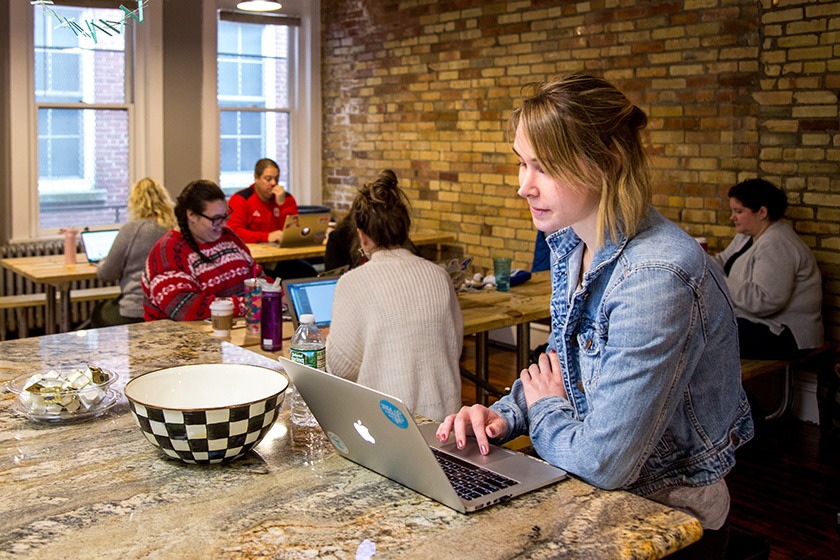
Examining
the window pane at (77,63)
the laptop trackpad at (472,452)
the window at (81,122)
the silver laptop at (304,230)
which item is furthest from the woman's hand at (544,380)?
the window at (81,122)

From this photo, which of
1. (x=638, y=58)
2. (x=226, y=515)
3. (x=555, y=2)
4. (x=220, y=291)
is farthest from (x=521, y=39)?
(x=226, y=515)

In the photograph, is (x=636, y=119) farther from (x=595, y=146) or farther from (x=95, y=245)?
(x=95, y=245)

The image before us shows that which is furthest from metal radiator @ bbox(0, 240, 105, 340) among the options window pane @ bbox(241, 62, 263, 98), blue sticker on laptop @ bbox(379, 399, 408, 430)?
blue sticker on laptop @ bbox(379, 399, 408, 430)

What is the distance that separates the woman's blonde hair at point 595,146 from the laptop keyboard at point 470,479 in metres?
0.45

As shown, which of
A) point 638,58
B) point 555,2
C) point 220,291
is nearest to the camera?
point 220,291

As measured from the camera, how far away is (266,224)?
7465mm

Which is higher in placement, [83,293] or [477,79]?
[477,79]

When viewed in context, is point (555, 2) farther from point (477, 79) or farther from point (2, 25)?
point (2, 25)

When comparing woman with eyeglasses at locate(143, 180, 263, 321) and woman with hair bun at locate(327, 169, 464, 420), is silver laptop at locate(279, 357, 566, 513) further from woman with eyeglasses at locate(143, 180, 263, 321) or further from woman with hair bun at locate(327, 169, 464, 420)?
woman with eyeglasses at locate(143, 180, 263, 321)

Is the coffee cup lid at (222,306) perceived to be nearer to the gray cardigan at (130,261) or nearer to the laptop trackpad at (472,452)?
the gray cardigan at (130,261)

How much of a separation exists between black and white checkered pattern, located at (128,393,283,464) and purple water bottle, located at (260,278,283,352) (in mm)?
1709

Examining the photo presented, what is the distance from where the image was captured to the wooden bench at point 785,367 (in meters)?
4.92

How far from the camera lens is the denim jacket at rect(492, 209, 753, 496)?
Answer: 1560 millimetres

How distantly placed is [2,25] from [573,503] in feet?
22.1
